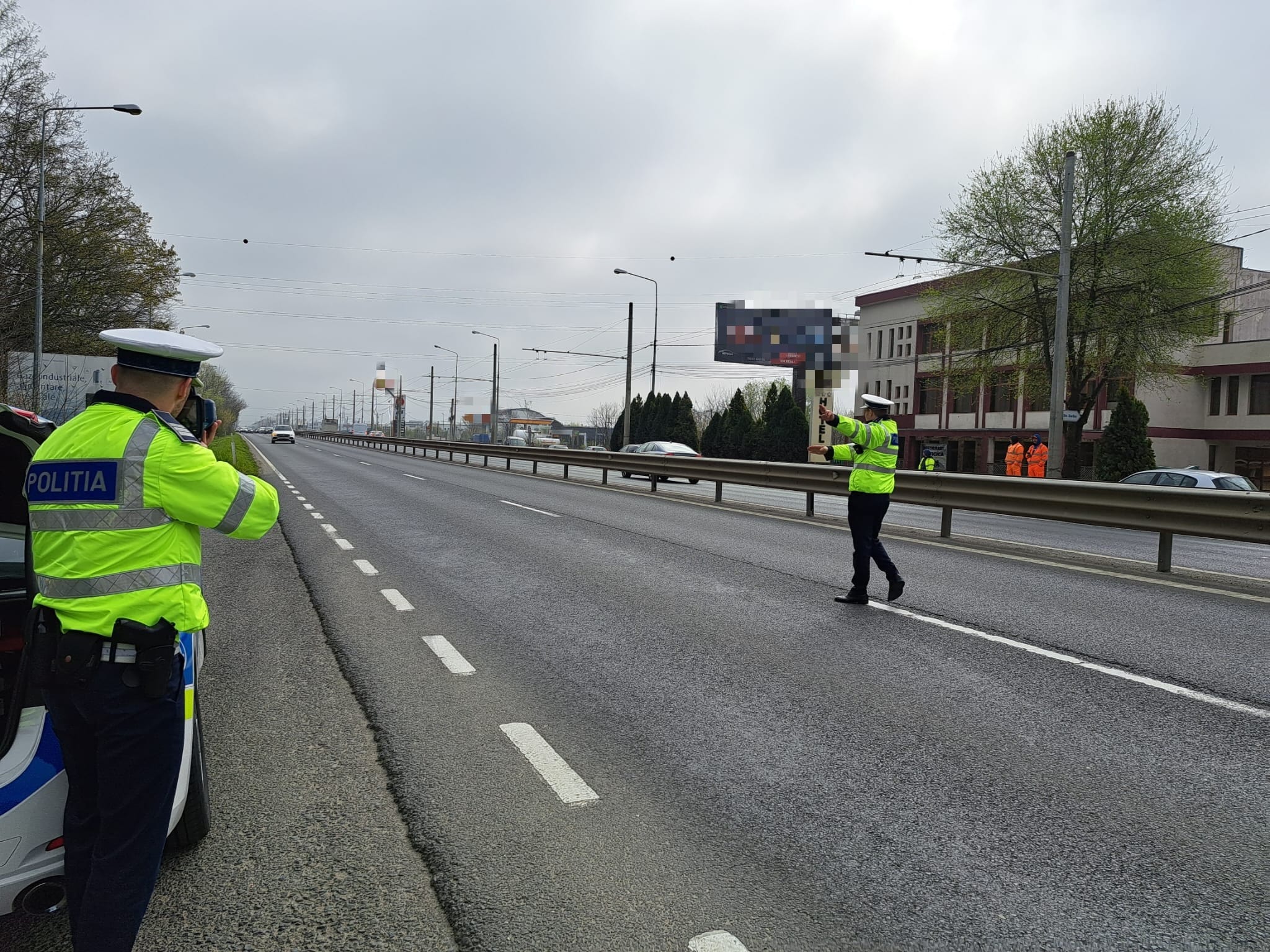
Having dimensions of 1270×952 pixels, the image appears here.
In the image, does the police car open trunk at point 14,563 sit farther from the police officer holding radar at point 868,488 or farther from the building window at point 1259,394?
the building window at point 1259,394

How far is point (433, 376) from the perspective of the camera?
3595 inches

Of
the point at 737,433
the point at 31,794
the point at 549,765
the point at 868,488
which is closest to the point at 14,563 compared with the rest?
the point at 31,794

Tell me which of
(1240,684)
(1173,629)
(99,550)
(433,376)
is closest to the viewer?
(99,550)

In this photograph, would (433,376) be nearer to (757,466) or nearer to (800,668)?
(757,466)

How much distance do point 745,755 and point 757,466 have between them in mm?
14338

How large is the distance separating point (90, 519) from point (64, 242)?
36032mm

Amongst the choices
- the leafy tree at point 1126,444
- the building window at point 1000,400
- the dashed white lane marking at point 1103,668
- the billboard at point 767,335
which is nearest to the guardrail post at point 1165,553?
the dashed white lane marking at point 1103,668

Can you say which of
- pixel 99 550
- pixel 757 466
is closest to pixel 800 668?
pixel 99 550

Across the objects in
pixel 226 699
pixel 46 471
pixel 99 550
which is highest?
pixel 46 471

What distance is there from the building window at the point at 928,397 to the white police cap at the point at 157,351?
172 feet

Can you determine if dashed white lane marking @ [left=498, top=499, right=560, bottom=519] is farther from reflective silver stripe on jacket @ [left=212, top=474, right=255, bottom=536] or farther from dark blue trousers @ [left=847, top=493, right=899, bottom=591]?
reflective silver stripe on jacket @ [left=212, top=474, right=255, bottom=536]

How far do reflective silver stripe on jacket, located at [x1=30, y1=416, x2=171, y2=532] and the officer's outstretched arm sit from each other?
44 millimetres

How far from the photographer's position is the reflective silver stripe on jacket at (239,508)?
2557mm

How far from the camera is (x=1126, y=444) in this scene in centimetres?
3069
